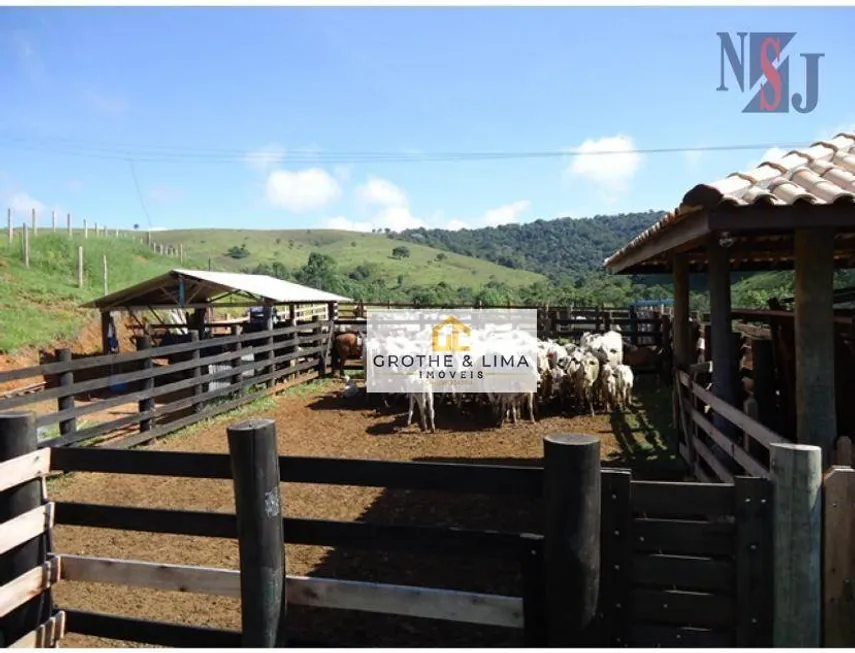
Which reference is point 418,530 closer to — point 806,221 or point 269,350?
point 806,221

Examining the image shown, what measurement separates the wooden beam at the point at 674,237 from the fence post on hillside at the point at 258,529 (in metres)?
3.04

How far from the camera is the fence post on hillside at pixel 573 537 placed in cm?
240

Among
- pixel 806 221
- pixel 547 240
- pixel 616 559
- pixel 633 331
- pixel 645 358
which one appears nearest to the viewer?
pixel 616 559

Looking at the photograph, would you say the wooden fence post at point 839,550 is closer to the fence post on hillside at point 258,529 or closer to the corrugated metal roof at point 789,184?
the corrugated metal roof at point 789,184

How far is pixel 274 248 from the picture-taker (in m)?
103

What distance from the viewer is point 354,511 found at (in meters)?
6.38

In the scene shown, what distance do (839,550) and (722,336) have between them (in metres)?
3.55

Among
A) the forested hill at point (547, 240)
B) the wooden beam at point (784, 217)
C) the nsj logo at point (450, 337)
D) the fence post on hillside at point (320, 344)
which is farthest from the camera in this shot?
the forested hill at point (547, 240)

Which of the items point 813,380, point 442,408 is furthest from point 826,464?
point 442,408

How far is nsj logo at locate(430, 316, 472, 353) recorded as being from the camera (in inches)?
496

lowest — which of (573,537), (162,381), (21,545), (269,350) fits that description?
(162,381)

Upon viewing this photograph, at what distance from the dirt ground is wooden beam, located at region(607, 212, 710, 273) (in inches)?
107

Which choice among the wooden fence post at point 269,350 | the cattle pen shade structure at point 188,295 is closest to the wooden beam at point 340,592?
the wooden fence post at point 269,350

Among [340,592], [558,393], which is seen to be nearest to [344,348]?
[558,393]
